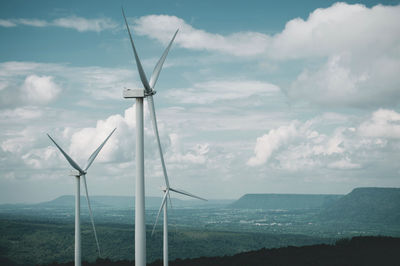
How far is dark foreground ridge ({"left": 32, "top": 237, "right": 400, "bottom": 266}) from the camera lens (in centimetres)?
10603

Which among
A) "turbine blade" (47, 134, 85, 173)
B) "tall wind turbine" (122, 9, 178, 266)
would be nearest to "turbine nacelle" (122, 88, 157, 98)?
→ "tall wind turbine" (122, 9, 178, 266)

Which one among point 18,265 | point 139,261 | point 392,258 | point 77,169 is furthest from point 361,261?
point 18,265

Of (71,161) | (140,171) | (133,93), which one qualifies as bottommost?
(140,171)

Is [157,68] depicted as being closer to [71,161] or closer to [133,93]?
[133,93]

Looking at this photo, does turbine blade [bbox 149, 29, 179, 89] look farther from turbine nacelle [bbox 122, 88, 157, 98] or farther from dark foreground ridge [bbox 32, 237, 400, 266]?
dark foreground ridge [bbox 32, 237, 400, 266]

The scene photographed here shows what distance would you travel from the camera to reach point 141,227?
31.3 m

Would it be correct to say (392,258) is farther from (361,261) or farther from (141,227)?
(141,227)

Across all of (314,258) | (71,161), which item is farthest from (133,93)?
(314,258)

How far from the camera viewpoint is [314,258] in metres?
114

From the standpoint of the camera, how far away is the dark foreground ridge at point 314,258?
106 m

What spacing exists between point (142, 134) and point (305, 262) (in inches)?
3481

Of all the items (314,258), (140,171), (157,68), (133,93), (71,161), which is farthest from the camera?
(314,258)

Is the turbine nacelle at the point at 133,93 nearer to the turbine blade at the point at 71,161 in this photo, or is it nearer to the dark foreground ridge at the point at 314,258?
the turbine blade at the point at 71,161

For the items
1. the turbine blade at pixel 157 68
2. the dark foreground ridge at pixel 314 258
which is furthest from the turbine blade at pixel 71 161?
the dark foreground ridge at pixel 314 258
